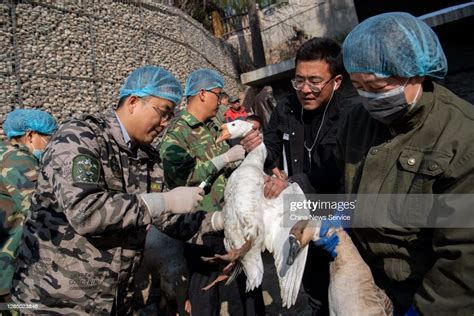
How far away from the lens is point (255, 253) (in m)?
2.19

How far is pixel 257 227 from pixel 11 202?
162 cm

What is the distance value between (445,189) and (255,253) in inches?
46.1

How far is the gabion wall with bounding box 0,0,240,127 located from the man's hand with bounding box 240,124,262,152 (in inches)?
221

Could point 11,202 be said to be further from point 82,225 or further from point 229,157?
point 229,157

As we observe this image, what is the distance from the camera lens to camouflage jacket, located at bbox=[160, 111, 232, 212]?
281cm

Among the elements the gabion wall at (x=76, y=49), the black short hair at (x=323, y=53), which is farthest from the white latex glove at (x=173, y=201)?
the gabion wall at (x=76, y=49)

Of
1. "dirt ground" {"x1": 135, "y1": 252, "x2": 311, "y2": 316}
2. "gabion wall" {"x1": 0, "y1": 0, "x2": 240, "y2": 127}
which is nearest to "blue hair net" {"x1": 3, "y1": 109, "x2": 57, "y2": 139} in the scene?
"dirt ground" {"x1": 135, "y1": 252, "x2": 311, "y2": 316}

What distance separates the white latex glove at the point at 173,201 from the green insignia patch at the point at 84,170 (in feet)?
0.83

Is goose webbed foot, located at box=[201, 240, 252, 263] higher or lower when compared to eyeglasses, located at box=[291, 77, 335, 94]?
lower

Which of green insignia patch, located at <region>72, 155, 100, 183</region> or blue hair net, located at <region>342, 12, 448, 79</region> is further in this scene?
green insignia patch, located at <region>72, 155, 100, 183</region>

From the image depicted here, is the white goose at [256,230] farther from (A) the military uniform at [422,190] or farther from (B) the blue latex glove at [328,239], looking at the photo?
(A) the military uniform at [422,190]

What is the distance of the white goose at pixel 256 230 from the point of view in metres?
2.08

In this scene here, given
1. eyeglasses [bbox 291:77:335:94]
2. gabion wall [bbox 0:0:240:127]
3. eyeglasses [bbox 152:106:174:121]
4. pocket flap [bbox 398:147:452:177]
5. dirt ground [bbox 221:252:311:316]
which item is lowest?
dirt ground [bbox 221:252:311:316]

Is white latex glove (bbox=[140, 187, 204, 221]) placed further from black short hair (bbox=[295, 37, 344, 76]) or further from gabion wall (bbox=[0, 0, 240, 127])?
gabion wall (bbox=[0, 0, 240, 127])
